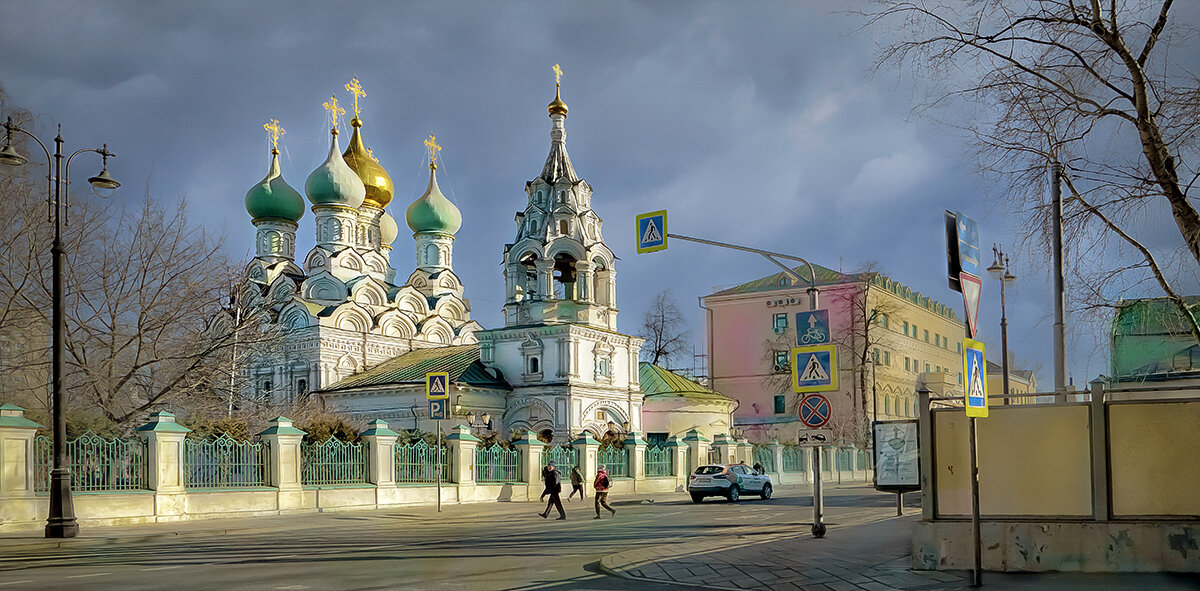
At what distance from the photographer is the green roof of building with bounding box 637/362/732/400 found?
59.5m

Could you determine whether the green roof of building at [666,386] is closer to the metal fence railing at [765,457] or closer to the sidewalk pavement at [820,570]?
the metal fence railing at [765,457]

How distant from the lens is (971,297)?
10.7 metres

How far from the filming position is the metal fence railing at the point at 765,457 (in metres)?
50.9

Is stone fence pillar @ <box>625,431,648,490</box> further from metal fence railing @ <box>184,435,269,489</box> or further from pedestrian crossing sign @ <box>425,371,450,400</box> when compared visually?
metal fence railing @ <box>184,435,269,489</box>

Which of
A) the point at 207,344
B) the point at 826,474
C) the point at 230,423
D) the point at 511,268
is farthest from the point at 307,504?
the point at 826,474

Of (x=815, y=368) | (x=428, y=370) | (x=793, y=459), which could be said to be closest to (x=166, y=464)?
(x=815, y=368)

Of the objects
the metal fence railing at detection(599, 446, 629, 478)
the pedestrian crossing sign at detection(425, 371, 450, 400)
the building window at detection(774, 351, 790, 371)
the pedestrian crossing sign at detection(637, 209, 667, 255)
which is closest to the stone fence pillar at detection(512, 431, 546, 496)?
the metal fence railing at detection(599, 446, 629, 478)

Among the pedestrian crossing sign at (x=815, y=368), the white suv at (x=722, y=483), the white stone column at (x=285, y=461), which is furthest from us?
the white suv at (x=722, y=483)

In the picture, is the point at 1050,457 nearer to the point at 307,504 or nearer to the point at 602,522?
the point at 602,522

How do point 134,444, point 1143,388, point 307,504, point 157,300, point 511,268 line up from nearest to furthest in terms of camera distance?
point 1143,388 → point 134,444 → point 307,504 → point 157,300 → point 511,268

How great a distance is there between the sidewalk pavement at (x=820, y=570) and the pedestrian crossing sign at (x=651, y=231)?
641 cm

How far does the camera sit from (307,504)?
2697 cm

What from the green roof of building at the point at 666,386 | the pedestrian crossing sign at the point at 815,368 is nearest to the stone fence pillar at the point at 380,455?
the pedestrian crossing sign at the point at 815,368

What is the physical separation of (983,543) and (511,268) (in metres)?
43.4
